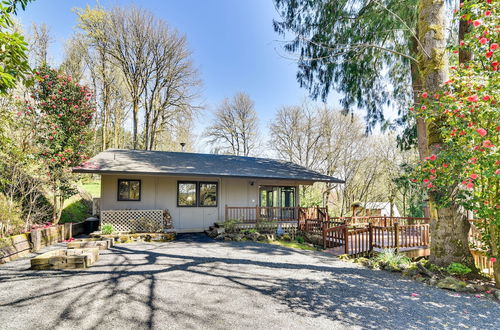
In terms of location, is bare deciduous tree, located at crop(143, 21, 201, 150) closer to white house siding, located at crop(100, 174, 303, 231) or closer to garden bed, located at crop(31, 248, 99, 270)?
white house siding, located at crop(100, 174, 303, 231)

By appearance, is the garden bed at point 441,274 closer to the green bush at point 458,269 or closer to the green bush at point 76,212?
the green bush at point 458,269

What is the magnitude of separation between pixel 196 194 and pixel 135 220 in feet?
9.34

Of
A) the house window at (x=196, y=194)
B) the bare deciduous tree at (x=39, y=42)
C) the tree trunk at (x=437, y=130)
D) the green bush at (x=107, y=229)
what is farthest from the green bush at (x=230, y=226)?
the bare deciduous tree at (x=39, y=42)

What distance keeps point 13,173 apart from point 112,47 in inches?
514

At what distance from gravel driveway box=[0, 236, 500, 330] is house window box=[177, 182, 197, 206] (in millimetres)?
5082

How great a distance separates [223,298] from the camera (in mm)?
4180

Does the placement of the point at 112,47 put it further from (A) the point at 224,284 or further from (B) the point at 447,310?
(B) the point at 447,310

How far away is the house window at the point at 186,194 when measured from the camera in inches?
452

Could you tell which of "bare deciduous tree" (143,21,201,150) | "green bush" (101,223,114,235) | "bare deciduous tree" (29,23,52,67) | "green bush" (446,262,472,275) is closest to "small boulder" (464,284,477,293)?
"green bush" (446,262,472,275)

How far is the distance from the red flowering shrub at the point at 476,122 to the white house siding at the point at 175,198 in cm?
822

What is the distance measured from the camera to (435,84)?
251 inches

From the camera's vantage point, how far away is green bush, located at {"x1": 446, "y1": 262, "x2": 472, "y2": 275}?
577cm

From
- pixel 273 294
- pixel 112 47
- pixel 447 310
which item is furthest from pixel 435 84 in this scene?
pixel 112 47

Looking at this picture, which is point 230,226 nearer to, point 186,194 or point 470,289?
point 186,194
